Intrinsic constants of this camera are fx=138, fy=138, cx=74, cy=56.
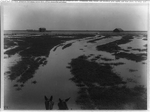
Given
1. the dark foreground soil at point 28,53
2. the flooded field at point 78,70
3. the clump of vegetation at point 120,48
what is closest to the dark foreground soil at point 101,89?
the flooded field at point 78,70

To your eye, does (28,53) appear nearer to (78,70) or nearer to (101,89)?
(78,70)

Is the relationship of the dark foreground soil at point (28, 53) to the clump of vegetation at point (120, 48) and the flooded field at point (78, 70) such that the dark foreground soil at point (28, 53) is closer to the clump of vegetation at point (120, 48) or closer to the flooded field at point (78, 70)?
the flooded field at point (78, 70)

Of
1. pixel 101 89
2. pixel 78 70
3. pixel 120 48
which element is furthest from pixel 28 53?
pixel 120 48

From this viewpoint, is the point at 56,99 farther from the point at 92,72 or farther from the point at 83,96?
the point at 92,72

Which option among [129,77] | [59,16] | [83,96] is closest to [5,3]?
[59,16]

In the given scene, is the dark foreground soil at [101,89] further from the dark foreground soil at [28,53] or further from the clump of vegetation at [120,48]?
the dark foreground soil at [28,53]

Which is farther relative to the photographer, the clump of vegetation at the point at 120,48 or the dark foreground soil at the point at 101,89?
the clump of vegetation at the point at 120,48

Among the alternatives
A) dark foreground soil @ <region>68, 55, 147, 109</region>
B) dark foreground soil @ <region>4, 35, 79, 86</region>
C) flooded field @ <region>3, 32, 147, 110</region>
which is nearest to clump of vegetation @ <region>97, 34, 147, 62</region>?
flooded field @ <region>3, 32, 147, 110</region>

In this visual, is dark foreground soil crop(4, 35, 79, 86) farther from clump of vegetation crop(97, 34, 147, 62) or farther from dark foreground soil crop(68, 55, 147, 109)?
clump of vegetation crop(97, 34, 147, 62)

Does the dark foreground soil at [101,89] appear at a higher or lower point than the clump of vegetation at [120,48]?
lower
